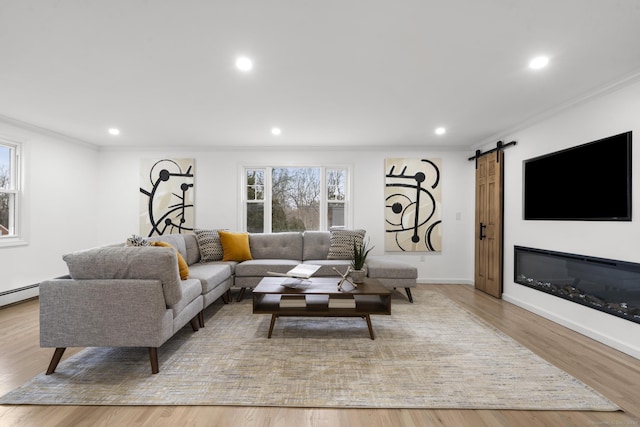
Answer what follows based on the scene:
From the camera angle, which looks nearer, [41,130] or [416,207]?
[41,130]

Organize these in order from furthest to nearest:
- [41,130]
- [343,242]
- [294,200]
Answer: [294,200]
[343,242]
[41,130]

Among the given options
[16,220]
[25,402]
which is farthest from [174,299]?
[16,220]

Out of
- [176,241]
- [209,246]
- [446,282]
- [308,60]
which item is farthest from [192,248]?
[446,282]

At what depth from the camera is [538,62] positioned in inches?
89.4

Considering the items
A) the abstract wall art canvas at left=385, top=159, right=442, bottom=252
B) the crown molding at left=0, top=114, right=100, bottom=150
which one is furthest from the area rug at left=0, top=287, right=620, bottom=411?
the crown molding at left=0, top=114, right=100, bottom=150

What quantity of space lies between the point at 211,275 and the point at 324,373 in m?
1.73

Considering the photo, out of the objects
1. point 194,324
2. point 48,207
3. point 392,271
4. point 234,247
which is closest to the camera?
point 194,324

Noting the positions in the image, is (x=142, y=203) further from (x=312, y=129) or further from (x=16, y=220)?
(x=312, y=129)

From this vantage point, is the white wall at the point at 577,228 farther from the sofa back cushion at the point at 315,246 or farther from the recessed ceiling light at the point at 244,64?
the recessed ceiling light at the point at 244,64

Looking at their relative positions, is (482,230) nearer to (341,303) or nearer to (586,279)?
(586,279)

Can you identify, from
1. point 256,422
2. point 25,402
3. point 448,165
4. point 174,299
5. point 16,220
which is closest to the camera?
point 256,422

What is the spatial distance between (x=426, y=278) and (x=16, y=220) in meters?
5.99

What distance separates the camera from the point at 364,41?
2010 millimetres

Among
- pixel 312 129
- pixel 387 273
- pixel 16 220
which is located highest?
pixel 312 129
